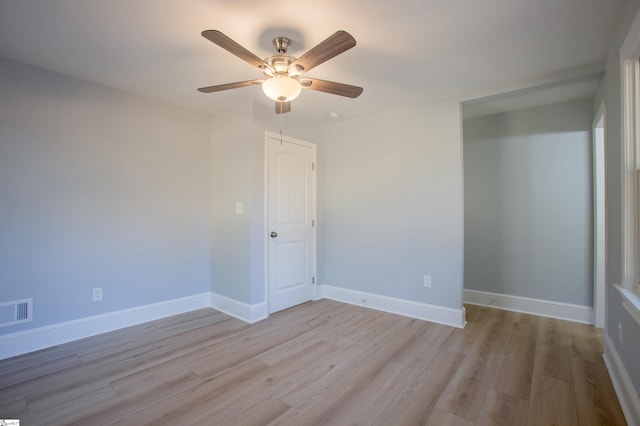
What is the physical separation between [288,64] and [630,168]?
2189 mm

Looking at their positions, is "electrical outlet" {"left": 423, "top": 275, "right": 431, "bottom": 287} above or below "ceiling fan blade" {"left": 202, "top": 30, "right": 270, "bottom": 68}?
below

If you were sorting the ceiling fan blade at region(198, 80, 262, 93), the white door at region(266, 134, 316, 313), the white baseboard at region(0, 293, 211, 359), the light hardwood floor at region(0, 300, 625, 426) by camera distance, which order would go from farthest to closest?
the white door at region(266, 134, 316, 313)
the white baseboard at region(0, 293, 211, 359)
the ceiling fan blade at region(198, 80, 262, 93)
the light hardwood floor at region(0, 300, 625, 426)

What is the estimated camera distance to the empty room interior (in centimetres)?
177

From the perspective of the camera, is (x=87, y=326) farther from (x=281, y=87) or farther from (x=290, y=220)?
(x=281, y=87)

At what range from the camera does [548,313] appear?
3262 mm

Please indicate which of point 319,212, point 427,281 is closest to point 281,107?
point 319,212

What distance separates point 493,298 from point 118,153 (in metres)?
4.50

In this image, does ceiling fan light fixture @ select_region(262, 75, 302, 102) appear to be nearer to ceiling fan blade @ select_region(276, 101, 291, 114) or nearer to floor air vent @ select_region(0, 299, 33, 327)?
ceiling fan blade @ select_region(276, 101, 291, 114)

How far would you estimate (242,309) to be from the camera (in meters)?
3.22

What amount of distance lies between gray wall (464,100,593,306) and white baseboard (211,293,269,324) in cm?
261

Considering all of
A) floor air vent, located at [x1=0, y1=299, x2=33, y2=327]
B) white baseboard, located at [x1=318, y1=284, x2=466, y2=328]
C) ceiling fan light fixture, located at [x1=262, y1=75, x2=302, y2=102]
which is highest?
ceiling fan light fixture, located at [x1=262, y1=75, x2=302, y2=102]

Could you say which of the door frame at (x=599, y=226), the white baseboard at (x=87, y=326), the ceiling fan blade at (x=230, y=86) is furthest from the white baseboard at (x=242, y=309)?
the door frame at (x=599, y=226)

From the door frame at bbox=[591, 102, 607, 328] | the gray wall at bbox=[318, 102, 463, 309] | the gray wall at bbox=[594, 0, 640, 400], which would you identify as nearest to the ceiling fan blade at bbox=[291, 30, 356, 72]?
the gray wall at bbox=[594, 0, 640, 400]

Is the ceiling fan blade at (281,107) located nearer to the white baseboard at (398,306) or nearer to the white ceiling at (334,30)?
the white ceiling at (334,30)
